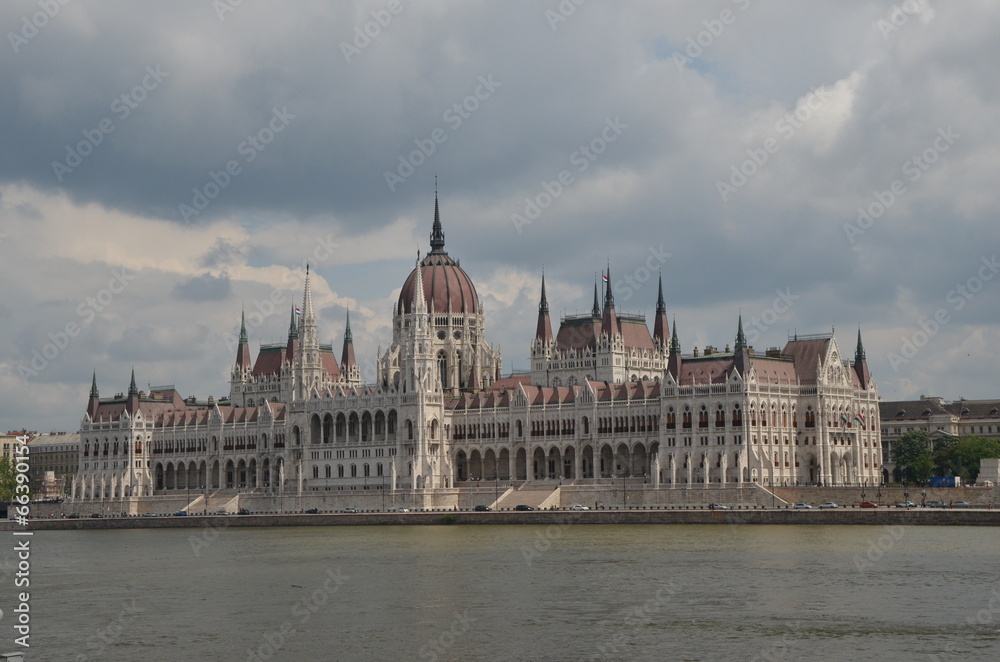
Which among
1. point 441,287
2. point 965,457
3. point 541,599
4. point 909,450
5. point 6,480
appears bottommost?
point 541,599

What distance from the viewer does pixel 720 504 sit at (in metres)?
128

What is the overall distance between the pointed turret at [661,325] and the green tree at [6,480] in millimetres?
73283

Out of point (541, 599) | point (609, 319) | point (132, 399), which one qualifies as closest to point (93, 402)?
point (132, 399)

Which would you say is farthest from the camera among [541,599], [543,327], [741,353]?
[543,327]

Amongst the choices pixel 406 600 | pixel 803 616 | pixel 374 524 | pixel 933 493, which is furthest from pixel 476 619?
pixel 374 524

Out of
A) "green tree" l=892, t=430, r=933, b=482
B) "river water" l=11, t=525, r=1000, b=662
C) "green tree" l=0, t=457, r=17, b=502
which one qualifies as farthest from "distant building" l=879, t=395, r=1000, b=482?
"green tree" l=0, t=457, r=17, b=502

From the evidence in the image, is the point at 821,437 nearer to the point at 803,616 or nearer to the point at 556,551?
the point at 556,551

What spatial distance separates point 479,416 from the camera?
155750mm

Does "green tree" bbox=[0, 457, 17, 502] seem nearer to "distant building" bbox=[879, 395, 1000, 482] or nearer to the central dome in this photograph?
the central dome

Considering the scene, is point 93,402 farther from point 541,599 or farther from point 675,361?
point 541,599

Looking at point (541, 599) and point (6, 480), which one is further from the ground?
point (6, 480)

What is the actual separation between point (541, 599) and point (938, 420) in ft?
397

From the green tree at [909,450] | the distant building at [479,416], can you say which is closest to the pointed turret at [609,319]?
the distant building at [479,416]

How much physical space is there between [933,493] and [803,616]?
6201 cm
